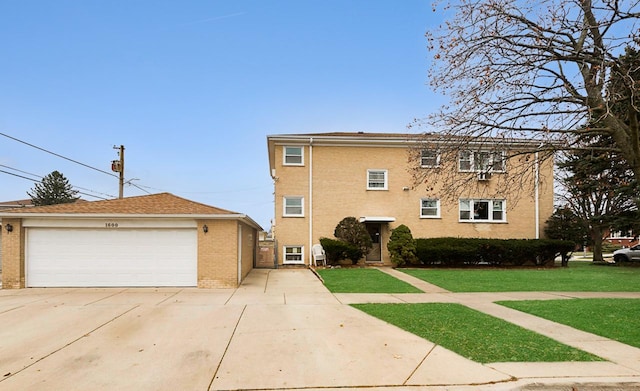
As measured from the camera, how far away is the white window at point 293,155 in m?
20.6

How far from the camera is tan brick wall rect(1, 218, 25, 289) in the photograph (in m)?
12.7

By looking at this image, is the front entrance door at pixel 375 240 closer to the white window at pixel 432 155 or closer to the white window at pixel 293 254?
the white window at pixel 293 254

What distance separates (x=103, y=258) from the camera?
1320 cm

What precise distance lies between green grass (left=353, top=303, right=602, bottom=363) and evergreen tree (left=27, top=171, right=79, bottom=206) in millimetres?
49078

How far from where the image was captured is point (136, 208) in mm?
13570

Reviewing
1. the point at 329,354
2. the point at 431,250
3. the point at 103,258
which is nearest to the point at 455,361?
the point at 329,354

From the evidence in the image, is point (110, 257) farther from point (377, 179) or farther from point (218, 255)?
point (377, 179)

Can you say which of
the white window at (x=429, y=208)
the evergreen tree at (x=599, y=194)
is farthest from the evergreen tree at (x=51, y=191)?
the evergreen tree at (x=599, y=194)

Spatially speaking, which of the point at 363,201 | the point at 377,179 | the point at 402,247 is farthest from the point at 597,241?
the point at 363,201

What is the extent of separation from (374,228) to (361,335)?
1443cm

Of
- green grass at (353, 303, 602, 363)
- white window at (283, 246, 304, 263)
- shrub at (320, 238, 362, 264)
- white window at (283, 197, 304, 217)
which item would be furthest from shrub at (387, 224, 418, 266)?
green grass at (353, 303, 602, 363)

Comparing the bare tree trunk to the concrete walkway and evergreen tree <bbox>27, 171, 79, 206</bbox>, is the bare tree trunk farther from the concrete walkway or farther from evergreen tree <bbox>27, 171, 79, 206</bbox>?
evergreen tree <bbox>27, 171, 79, 206</bbox>

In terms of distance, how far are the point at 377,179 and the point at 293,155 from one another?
4.76 metres

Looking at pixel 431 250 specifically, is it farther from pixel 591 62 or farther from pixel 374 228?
pixel 591 62
